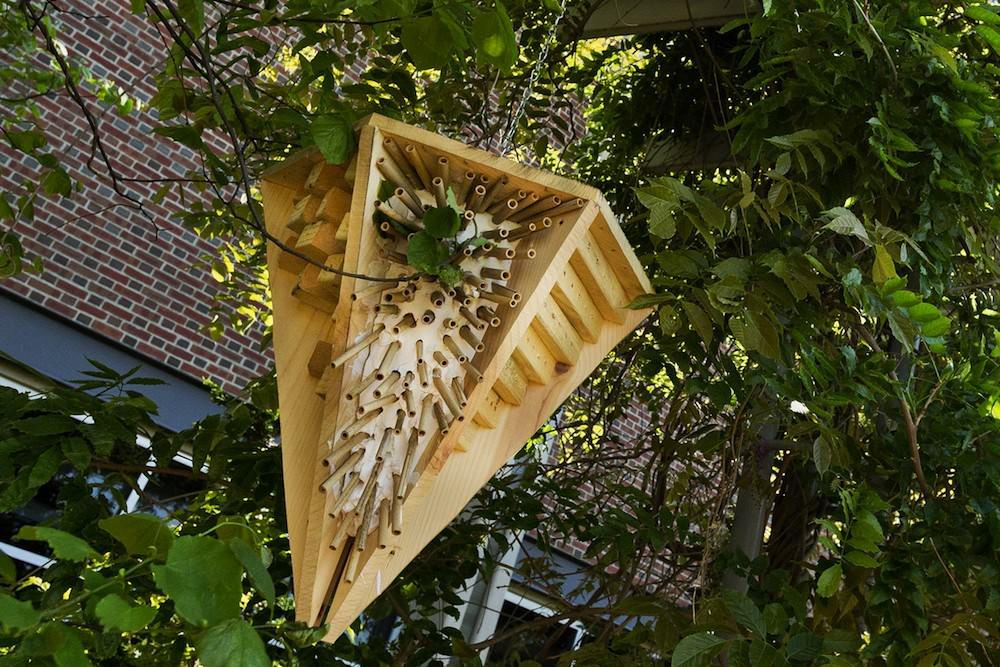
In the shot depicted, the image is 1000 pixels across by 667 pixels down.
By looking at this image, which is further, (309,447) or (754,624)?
A: (754,624)

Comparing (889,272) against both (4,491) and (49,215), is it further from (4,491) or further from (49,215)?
(49,215)

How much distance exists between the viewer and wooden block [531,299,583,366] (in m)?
1.22

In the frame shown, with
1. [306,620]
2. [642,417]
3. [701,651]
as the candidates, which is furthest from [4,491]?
[642,417]

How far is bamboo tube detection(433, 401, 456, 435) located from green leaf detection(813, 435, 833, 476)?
592 millimetres

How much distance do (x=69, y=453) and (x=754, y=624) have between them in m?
1.02

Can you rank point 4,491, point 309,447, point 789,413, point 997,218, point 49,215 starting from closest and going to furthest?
point 309,447, point 4,491, point 997,218, point 789,413, point 49,215

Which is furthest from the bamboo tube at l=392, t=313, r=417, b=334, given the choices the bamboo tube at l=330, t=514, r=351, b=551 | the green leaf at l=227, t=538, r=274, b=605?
the green leaf at l=227, t=538, r=274, b=605

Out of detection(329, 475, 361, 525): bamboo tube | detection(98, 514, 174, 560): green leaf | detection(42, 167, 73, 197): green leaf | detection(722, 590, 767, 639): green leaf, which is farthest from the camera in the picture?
detection(42, 167, 73, 197): green leaf

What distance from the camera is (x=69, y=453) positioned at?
1.54 meters

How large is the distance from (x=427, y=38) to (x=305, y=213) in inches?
11.0

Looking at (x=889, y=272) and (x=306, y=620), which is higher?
(x=889, y=272)

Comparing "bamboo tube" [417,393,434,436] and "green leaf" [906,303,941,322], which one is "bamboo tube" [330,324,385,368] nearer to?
"bamboo tube" [417,393,434,436]

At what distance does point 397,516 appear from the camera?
105 centimetres

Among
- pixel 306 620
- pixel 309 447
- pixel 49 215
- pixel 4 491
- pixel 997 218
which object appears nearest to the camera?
pixel 306 620
